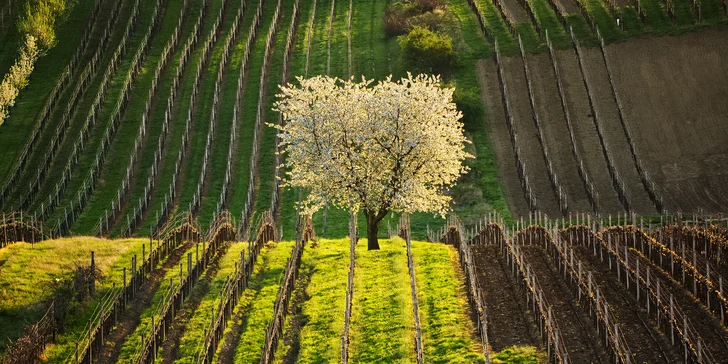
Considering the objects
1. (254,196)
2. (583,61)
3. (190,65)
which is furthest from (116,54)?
(583,61)

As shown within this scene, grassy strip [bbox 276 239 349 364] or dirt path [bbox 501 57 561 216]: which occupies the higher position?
dirt path [bbox 501 57 561 216]

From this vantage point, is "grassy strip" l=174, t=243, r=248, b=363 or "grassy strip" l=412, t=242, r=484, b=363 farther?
"grassy strip" l=174, t=243, r=248, b=363

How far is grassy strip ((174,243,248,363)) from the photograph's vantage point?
4284 cm

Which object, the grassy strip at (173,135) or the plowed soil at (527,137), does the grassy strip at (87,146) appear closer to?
the grassy strip at (173,135)

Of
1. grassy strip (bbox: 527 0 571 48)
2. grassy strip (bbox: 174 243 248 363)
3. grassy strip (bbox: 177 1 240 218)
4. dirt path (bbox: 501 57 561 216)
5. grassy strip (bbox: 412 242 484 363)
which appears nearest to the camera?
grassy strip (bbox: 412 242 484 363)

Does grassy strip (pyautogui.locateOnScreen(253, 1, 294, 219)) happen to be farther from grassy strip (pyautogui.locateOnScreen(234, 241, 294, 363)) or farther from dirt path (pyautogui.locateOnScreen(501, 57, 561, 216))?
grassy strip (pyautogui.locateOnScreen(234, 241, 294, 363))

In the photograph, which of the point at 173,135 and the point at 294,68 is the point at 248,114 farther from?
the point at 294,68

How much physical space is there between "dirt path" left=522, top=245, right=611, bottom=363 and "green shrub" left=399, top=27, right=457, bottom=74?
47429 mm

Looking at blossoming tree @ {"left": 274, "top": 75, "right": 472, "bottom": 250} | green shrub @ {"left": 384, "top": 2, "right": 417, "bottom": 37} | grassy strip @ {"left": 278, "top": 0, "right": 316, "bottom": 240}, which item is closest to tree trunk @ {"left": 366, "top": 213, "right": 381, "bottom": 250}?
blossoming tree @ {"left": 274, "top": 75, "right": 472, "bottom": 250}

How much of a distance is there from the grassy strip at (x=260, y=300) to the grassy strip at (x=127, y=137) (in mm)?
21339

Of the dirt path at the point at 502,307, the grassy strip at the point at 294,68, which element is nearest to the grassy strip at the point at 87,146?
the grassy strip at the point at 294,68

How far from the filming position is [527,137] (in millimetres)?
88188

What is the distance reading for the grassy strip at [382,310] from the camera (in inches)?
1633

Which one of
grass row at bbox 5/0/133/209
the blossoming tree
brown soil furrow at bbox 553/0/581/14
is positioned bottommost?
the blossoming tree
